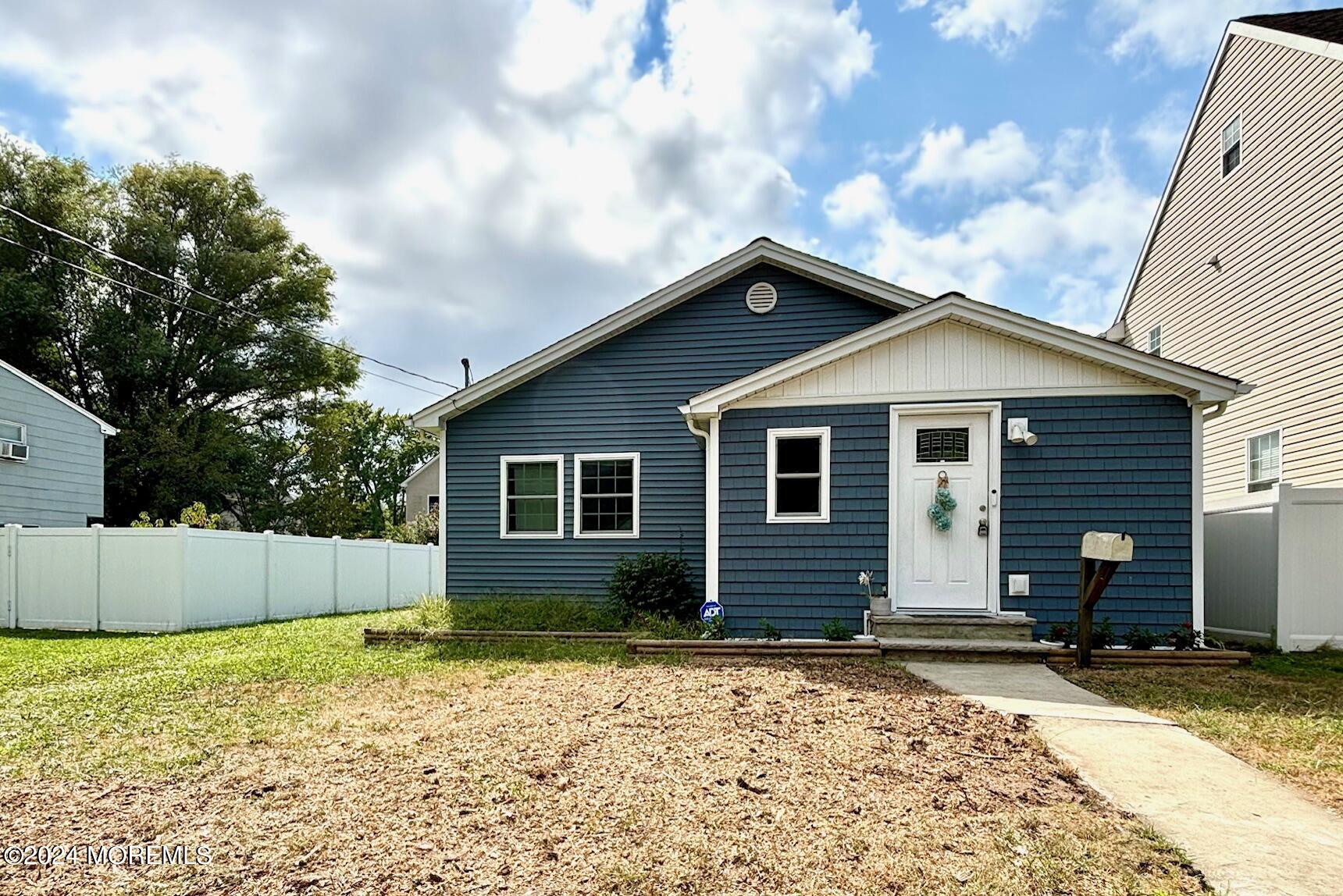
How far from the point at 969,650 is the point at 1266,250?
324 inches

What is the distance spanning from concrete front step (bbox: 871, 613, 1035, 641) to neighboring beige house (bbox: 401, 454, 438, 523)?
95.0 ft

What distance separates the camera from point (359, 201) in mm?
14875

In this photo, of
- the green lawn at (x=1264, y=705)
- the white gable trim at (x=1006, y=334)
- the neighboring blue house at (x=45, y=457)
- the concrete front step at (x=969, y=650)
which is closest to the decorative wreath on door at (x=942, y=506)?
the concrete front step at (x=969, y=650)

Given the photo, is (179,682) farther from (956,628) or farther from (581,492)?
(956,628)

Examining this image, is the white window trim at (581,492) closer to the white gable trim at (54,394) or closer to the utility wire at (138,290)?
the white gable trim at (54,394)

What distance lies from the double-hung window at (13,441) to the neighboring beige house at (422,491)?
18.9 meters

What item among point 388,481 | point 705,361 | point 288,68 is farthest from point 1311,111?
point 388,481

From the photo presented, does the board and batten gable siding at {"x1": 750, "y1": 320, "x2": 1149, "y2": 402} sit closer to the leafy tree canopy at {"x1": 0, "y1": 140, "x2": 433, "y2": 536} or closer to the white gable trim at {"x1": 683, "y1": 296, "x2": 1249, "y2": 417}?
the white gable trim at {"x1": 683, "y1": 296, "x2": 1249, "y2": 417}

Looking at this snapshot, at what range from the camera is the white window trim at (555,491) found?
428 inches

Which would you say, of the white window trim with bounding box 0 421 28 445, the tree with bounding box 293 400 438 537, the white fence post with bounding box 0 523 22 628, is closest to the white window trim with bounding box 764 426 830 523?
the white fence post with bounding box 0 523 22 628

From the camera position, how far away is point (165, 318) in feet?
78.3

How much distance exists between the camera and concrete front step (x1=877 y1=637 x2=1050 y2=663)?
700cm

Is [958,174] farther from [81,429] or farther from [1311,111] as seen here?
[81,429]

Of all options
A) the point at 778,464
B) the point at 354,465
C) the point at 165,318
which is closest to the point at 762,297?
the point at 778,464
